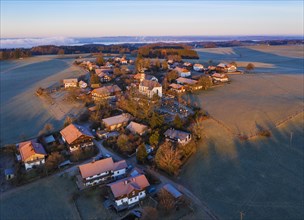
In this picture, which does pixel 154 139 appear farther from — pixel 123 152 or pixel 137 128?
pixel 137 128

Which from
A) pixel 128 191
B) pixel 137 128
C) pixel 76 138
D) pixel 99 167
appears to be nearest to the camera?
pixel 128 191

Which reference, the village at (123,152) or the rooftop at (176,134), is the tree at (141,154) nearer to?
the village at (123,152)

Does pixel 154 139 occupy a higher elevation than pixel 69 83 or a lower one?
lower

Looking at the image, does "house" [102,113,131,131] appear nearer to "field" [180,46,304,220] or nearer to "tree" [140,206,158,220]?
"field" [180,46,304,220]

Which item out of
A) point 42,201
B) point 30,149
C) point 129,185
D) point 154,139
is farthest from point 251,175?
point 30,149

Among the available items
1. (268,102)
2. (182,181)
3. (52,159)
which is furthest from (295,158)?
(52,159)

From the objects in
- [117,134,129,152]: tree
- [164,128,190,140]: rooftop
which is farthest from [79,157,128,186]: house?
[164,128,190,140]: rooftop

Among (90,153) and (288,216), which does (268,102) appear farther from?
(90,153)
